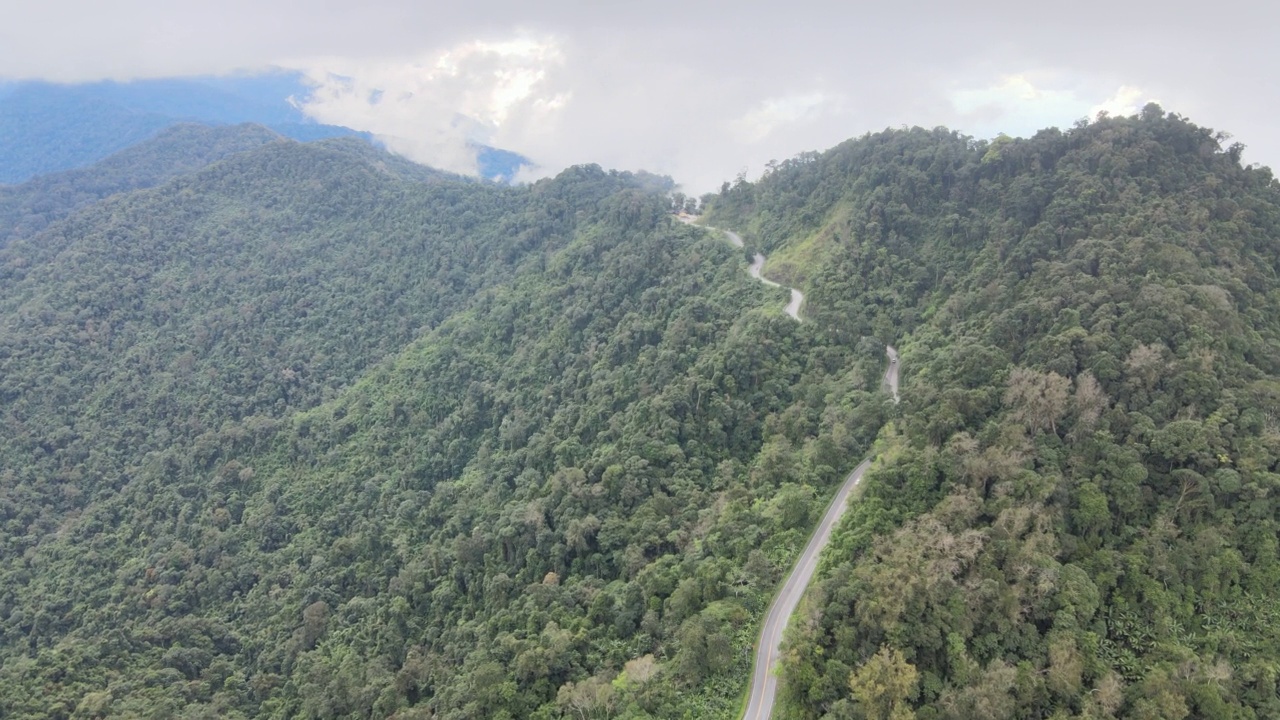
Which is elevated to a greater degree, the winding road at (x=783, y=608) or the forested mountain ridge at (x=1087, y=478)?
the forested mountain ridge at (x=1087, y=478)

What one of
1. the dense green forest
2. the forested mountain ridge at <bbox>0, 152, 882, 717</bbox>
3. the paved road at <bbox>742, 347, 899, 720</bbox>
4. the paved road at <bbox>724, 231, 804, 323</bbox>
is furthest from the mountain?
the paved road at <bbox>742, 347, 899, 720</bbox>

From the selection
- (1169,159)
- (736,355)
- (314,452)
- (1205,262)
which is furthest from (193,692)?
(1169,159)

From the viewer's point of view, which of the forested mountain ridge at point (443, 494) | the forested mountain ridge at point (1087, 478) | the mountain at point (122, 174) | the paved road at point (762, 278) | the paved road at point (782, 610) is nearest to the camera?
the forested mountain ridge at point (1087, 478)

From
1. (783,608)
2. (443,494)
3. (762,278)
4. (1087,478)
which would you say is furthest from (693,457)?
(762,278)

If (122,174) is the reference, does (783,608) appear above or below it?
below

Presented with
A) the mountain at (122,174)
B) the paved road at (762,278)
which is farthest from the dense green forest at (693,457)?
the mountain at (122,174)

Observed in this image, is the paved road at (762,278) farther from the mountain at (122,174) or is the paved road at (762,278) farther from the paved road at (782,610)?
the mountain at (122,174)

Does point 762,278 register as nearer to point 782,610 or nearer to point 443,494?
point 443,494
